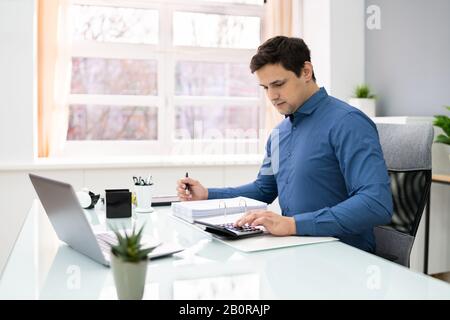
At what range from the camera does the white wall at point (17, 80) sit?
3.24 m

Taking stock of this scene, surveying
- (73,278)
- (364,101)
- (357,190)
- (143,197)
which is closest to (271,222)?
(357,190)

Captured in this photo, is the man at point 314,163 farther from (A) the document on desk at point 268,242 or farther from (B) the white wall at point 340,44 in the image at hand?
(B) the white wall at point 340,44

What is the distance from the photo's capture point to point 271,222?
1417 mm

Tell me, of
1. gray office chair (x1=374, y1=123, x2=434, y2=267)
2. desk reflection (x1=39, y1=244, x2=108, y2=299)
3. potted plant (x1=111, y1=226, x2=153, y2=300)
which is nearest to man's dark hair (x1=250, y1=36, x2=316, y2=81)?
gray office chair (x1=374, y1=123, x2=434, y2=267)

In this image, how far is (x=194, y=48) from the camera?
3963 millimetres

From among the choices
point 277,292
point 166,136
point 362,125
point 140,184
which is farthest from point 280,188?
point 166,136

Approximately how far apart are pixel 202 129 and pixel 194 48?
2.20ft

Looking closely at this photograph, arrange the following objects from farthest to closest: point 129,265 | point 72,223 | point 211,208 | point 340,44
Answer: point 340,44, point 211,208, point 72,223, point 129,265

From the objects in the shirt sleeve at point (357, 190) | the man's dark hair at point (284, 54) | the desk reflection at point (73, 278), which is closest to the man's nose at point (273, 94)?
the man's dark hair at point (284, 54)

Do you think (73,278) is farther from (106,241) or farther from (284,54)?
(284,54)

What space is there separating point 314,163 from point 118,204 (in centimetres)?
74

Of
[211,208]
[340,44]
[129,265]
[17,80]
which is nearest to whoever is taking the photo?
[129,265]

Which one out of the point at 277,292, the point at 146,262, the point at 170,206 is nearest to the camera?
the point at 146,262

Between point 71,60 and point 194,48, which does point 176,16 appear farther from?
point 71,60
